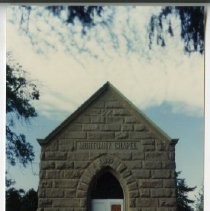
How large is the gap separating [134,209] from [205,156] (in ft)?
2.46

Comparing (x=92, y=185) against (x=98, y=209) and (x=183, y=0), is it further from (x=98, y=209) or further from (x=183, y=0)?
(x=183, y=0)

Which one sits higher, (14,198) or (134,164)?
(134,164)

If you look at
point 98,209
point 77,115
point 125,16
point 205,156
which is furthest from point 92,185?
point 125,16

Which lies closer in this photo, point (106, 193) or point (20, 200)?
point (20, 200)

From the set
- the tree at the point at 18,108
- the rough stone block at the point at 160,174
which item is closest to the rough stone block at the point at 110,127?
the rough stone block at the point at 160,174

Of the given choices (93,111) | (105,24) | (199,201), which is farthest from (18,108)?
(199,201)

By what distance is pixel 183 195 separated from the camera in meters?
6.05

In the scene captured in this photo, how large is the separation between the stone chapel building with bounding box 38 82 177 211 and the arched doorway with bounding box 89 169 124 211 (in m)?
0.03

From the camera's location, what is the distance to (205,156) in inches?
236

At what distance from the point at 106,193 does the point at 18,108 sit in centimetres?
105

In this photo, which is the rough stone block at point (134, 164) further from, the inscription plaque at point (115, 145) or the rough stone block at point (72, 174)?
the rough stone block at point (72, 174)

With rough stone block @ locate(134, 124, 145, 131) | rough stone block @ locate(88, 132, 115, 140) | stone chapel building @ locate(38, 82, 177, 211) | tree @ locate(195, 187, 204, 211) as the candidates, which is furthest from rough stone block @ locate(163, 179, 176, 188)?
rough stone block @ locate(88, 132, 115, 140)

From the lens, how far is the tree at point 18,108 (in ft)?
19.8

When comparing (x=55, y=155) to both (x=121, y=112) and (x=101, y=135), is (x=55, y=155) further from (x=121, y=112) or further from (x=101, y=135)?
(x=121, y=112)
